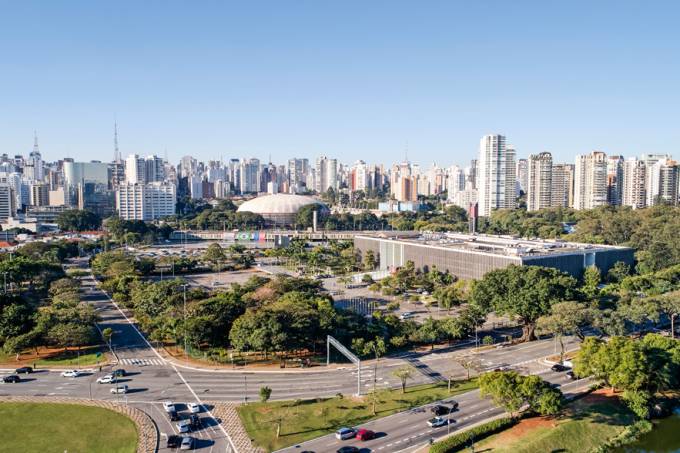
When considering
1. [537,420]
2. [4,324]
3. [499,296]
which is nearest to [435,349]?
→ [499,296]

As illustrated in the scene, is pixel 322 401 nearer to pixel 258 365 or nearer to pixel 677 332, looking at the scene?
pixel 258 365

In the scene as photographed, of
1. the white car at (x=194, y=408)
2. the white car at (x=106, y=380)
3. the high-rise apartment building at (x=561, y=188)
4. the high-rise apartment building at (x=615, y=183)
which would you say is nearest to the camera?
the white car at (x=194, y=408)

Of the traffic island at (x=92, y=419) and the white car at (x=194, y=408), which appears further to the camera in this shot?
the white car at (x=194, y=408)

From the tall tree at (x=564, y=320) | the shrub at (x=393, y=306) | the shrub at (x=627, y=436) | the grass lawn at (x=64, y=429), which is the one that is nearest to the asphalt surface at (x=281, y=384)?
the grass lawn at (x=64, y=429)

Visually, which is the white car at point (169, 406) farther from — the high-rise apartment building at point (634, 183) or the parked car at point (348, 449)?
the high-rise apartment building at point (634, 183)

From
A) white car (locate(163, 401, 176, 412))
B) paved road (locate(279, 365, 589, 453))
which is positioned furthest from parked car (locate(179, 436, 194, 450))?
paved road (locate(279, 365, 589, 453))

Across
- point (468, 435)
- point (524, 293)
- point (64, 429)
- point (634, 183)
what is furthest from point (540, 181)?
point (64, 429)
